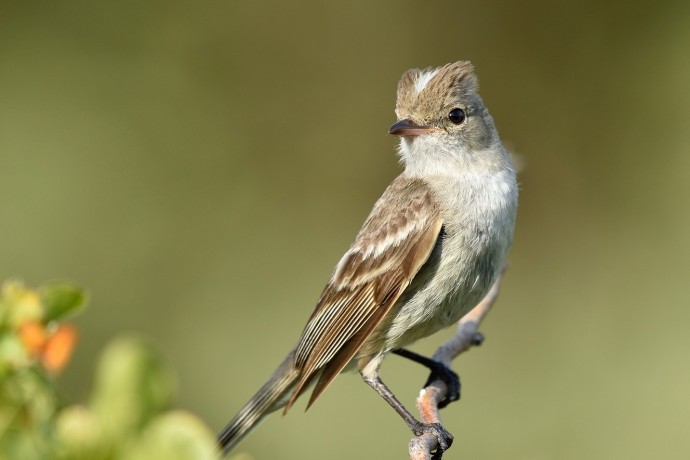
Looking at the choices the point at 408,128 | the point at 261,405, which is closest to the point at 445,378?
the point at 261,405

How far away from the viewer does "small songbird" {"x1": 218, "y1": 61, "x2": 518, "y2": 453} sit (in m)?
3.28

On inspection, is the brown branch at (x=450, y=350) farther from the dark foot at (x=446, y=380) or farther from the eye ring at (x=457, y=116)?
the eye ring at (x=457, y=116)

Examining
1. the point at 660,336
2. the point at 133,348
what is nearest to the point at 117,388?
the point at 133,348

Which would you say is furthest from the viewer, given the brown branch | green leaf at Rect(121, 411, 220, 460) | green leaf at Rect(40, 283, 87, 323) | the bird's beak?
the bird's beak

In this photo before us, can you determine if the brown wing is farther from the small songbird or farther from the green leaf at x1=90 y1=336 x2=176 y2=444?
the green leaf at x1=90 y1=336 x2=176 y2=444

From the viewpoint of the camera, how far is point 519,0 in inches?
244

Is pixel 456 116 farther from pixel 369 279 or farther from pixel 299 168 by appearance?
pixel 299 168

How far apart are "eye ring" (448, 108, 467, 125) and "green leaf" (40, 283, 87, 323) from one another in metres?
2.60

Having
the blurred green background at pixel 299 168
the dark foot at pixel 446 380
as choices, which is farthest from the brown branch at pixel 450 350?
the blurred green background at pixel 299 168

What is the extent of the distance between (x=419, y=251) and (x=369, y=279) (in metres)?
0.28

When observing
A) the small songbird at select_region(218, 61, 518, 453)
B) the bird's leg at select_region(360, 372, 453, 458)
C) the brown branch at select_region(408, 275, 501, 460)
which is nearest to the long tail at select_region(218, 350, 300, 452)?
the small songbird at select_region(218, 61, 518, 453)

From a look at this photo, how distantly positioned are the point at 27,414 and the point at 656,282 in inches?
204

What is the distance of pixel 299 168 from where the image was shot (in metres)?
6.51

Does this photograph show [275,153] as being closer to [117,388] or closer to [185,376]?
[185,376]
